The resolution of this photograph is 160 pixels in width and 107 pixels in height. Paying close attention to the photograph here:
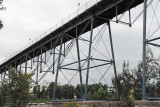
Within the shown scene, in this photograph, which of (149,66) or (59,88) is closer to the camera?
(149,66)

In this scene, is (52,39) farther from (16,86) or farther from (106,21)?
(16,86)

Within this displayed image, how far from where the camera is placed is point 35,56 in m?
36.6

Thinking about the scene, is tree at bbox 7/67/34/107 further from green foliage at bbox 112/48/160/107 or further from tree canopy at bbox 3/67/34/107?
green foliage at bbox 112/48/160/107

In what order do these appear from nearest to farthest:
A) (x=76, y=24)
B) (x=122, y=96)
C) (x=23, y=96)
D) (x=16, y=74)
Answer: (x=23, y=96), (x=16, y=74), (x=122, y=96), (x=76, y=24)

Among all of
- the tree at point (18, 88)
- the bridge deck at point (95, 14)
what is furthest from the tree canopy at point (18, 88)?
the bridge deck at point (95, 14)

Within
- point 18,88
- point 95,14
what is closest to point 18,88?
point 18,88

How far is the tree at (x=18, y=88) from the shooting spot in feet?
54.0

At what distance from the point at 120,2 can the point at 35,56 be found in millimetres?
23378

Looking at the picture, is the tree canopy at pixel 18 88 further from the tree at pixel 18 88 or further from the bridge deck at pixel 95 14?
the bridge deck at pixel 95 14

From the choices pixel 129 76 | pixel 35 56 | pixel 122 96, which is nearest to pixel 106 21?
pixel 129 76

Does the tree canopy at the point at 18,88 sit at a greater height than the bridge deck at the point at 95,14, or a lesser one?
lesser

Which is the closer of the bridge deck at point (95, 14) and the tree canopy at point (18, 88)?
the tree canopy at point (18, 88)

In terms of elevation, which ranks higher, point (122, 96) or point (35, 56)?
point (35, 56)

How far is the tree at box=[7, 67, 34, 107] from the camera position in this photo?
16.5 meters
